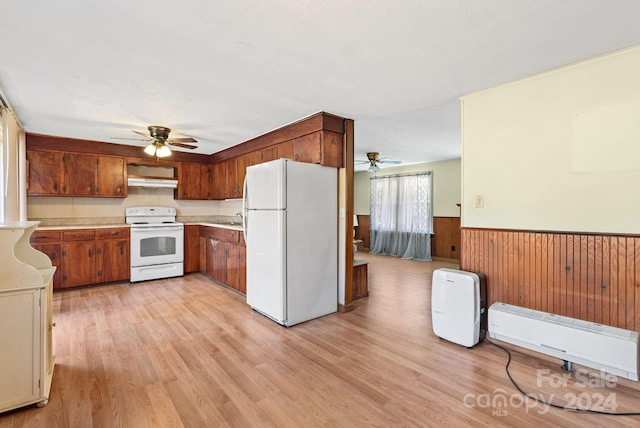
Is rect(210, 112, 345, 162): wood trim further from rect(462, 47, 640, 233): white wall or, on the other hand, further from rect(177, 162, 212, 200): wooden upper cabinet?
rect(462, 47, 640, 233): white wall

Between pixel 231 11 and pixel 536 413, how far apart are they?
286 cm

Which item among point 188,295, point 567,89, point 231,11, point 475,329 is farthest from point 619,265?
point 188,295

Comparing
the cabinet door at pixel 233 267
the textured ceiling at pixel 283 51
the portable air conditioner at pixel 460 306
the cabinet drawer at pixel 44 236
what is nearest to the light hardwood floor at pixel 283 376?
the portable air conditioner at pixel 460 306

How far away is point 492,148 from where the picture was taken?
8.95ft

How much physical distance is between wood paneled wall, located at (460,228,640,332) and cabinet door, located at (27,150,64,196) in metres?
5.57

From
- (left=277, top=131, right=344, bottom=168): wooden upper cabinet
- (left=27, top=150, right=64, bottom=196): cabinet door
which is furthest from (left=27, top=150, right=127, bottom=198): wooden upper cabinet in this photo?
(left=277, top=131, right=344, bottom=168): wooden upper cabinet

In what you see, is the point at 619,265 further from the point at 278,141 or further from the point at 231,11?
the point at 278,141

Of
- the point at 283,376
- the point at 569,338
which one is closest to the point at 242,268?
the point at 283,376

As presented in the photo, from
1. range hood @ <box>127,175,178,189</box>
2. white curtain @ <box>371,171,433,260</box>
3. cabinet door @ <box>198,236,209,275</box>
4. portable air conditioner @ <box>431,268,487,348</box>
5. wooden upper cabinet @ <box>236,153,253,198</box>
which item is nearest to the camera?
portable air conditioner @ <box>431,268,487,348</box>

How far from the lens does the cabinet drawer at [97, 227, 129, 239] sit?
458 centimetres

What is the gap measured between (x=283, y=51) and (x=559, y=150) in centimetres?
223

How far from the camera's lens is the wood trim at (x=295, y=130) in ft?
11.0

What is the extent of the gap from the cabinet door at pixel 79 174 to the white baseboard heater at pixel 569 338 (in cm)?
566

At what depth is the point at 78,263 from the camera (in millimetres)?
4422
